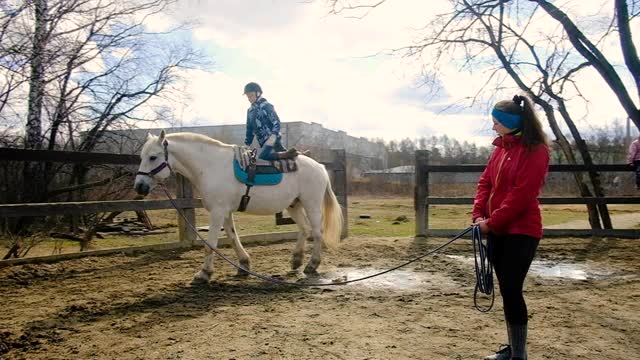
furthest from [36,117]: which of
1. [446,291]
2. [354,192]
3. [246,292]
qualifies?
[354,192]

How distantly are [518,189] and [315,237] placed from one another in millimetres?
3742

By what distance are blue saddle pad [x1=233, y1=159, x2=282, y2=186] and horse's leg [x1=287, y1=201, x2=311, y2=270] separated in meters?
0.72

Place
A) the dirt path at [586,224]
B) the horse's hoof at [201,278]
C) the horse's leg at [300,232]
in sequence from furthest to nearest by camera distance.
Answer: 1. the dirt path at [586,224]
2. the horse's leg at [300,232]
3. the horse's hoof at [201,278]

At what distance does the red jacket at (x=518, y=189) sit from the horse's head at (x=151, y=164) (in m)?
3.75

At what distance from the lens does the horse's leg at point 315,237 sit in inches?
233

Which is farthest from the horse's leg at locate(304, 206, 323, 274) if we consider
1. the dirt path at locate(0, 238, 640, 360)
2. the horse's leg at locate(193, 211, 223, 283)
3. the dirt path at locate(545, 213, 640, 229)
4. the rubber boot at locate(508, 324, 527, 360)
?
the dirt path at locate(545, 213, 640, 229)

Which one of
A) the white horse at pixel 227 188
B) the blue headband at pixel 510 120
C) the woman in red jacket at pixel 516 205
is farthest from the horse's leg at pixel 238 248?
the blue headband at pixel 510 120

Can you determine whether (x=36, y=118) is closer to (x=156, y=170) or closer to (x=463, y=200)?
(x=156, y=170)

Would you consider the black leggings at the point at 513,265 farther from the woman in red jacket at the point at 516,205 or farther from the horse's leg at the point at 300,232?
the horse's leg at the point at 300,232

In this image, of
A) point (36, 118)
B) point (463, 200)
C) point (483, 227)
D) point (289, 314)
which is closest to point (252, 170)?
point (289, 314)

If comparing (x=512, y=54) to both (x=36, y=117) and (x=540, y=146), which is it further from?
(x=36, y=117)

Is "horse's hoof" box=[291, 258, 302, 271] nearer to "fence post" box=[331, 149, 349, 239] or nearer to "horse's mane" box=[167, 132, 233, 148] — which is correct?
"horse's mane" box=[167, 132, 233, 148]

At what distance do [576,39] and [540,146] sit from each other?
817 cm

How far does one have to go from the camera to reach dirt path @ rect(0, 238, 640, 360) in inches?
128
